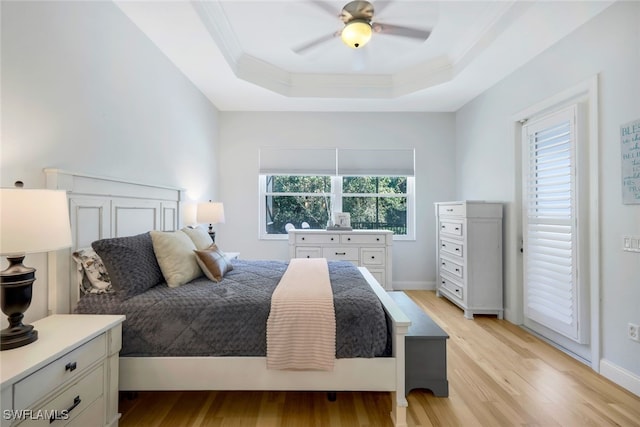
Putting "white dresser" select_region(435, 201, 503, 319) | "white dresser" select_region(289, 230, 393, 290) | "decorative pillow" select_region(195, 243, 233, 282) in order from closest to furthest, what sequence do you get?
"decorative pillow" select_region(195, 243, 233, 282), "white dresser" select_region(435, 201, 503, 319), "white dresser" select_region(289, 230, 393, 290)

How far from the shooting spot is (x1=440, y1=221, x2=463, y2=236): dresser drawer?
3436mm

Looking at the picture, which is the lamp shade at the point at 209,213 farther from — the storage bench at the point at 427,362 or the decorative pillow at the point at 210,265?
the storage bench at the point at 427,362

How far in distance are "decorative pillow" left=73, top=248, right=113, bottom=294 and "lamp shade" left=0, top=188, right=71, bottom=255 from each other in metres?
0.63

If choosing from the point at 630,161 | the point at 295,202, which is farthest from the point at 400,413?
the point at 295,202

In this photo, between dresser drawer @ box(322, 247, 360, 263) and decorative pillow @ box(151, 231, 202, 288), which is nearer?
decorative pillow @ box(151, 231, 202, 288)

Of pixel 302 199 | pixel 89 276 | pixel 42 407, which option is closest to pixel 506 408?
pixel 42 407

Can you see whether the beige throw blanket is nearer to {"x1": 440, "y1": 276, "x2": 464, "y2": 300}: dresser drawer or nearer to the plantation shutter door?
the plantation shutter door

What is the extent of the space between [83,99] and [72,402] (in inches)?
68.2

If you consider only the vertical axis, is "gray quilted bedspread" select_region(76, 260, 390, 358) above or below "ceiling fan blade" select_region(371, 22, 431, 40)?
below

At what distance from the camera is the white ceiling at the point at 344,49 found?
7.30 feet

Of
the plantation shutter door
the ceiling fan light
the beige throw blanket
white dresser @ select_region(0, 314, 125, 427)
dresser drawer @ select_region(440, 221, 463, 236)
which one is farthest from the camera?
dresser drawer @ select_region(440, 221, 463, 236)

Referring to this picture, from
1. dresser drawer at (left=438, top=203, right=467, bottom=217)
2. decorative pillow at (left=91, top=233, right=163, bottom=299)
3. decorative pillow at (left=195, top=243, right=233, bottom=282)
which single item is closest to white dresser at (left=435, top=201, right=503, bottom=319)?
dresser drawer at (left=438, top=203, right=467, bottom=217)

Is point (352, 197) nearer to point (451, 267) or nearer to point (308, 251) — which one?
point (308, 251)

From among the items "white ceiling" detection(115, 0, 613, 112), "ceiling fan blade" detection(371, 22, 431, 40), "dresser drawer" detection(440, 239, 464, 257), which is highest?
"white ceiling" detection(115, 0, 613, 112)
